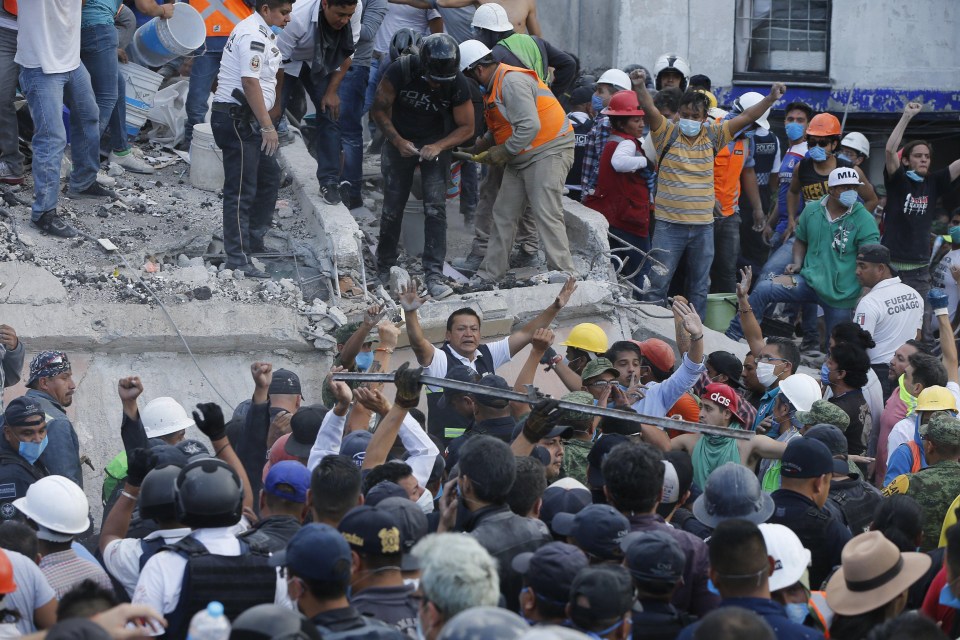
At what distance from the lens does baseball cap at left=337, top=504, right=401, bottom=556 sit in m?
4.09

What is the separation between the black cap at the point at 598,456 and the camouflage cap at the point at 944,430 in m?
1.56

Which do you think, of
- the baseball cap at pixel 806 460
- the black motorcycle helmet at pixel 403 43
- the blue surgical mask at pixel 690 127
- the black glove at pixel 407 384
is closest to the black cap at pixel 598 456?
the baseball cap at pixel 806 460

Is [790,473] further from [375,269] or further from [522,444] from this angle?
[375,269]

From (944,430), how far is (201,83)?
23.9ft

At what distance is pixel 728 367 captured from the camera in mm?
7660

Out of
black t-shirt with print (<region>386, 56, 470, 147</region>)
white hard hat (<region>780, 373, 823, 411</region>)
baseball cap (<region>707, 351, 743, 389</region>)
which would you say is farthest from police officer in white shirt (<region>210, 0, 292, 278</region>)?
white hard hat (<region>780, 373, 823, 411</region>)

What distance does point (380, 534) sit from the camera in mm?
4086

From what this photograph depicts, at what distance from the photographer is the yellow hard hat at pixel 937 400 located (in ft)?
21.6

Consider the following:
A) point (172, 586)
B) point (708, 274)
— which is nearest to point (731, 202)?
point (708, 274)

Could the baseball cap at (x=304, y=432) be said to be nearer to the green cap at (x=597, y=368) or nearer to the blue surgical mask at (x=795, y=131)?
the green cap at (x=597, y=368)

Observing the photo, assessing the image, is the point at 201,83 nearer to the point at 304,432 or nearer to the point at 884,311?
the point at 304,432

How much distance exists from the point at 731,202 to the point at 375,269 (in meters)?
3.40

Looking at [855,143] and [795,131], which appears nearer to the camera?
[855,143]

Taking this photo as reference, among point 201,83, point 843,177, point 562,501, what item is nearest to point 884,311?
point 843,177
